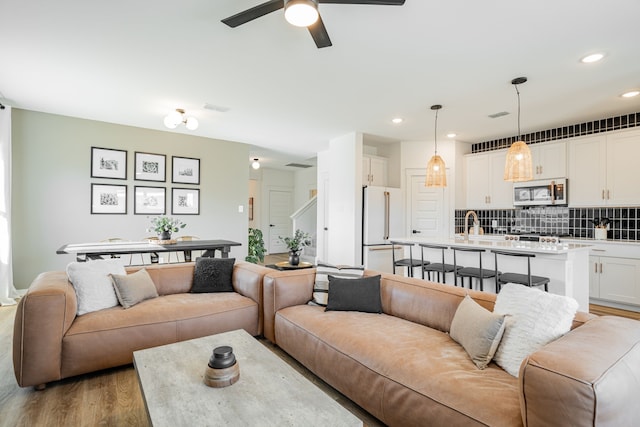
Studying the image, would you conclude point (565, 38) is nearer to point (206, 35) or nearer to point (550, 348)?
point (550, 348)

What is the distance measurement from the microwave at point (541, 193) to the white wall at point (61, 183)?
5.65 metres

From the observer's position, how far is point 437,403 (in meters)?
1.39

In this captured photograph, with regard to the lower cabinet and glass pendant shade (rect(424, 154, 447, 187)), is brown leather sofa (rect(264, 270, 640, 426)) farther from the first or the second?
the lower cabinet

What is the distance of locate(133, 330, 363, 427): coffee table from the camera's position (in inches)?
47.1

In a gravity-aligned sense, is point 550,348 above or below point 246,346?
above

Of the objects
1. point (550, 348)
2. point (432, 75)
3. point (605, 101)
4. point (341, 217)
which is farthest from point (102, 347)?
point (605, 101)

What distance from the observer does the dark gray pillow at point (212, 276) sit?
313 cm

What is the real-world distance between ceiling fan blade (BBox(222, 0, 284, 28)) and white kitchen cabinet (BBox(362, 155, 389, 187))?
13.4 ft

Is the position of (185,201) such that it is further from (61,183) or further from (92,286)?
(92,286)

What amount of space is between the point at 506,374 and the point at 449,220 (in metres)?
4.69

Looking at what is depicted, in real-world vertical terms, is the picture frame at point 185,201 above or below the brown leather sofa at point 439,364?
above

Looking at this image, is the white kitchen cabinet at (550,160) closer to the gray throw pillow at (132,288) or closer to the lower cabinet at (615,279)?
the lower cabinet at (615,279)

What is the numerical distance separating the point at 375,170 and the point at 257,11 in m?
4.38

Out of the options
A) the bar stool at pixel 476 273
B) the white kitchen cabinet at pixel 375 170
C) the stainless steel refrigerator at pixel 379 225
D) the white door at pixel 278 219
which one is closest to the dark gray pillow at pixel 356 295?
the bar stool at pixel 476 273
